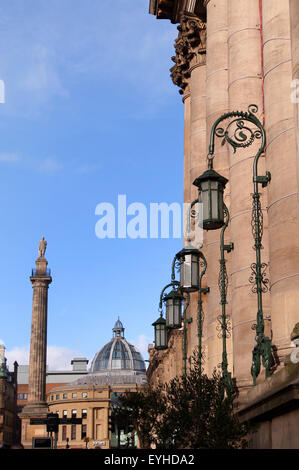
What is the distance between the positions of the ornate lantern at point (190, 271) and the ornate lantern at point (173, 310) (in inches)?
150

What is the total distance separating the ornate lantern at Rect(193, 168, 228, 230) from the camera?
50.3 feet

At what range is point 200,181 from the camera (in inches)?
616

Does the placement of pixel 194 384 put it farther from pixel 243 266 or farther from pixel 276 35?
pixel 276 35

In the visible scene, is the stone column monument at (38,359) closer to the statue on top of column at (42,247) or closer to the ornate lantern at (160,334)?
the statue on top of column at (42,247)

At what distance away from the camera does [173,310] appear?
25453mm

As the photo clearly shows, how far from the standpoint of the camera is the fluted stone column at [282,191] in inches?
610

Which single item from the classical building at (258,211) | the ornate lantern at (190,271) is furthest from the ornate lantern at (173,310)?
the ornate lantern at (190,271)

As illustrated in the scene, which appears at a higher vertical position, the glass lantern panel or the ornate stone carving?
the ornate stone carving

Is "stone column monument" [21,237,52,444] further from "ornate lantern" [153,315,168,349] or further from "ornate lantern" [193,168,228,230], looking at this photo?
"ornate lantern" [193,168,228,230]

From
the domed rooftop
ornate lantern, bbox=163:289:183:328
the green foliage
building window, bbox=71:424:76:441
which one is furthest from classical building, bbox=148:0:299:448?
the domed rooftop

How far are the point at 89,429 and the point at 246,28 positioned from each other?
148 m

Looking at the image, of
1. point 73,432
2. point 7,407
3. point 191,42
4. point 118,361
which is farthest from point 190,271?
point 118,361

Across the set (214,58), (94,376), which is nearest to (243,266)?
(214,58)

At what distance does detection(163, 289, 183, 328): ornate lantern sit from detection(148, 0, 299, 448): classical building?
→ 1052mm
